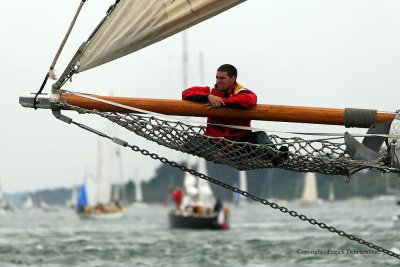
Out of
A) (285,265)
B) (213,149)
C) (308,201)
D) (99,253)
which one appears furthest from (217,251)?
(308,201)

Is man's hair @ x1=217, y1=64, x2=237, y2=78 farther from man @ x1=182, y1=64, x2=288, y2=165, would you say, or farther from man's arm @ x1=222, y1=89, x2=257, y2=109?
man's arm @ x1=222, y1=89, x2=257, y2=109

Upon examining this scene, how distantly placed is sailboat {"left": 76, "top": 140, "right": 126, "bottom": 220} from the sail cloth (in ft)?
212

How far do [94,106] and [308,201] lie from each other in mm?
110606

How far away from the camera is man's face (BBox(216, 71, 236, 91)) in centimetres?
843

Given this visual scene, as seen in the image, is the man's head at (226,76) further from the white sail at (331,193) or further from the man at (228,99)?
the white sail at (331,193)

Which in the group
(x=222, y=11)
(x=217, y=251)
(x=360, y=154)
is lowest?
(x=217, y=251)

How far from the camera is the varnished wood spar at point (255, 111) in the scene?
27.1 feet

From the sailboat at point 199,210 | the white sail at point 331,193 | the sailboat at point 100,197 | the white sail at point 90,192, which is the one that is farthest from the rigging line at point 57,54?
the white sail at point 331,193

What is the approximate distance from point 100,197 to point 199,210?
28.1 m

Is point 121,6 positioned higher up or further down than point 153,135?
higher up

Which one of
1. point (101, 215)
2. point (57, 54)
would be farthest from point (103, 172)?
point (57, 54)

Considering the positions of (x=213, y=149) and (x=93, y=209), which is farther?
(x=93, y=209)

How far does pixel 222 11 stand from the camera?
823cm

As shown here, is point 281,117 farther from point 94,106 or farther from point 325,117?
point 94,106
